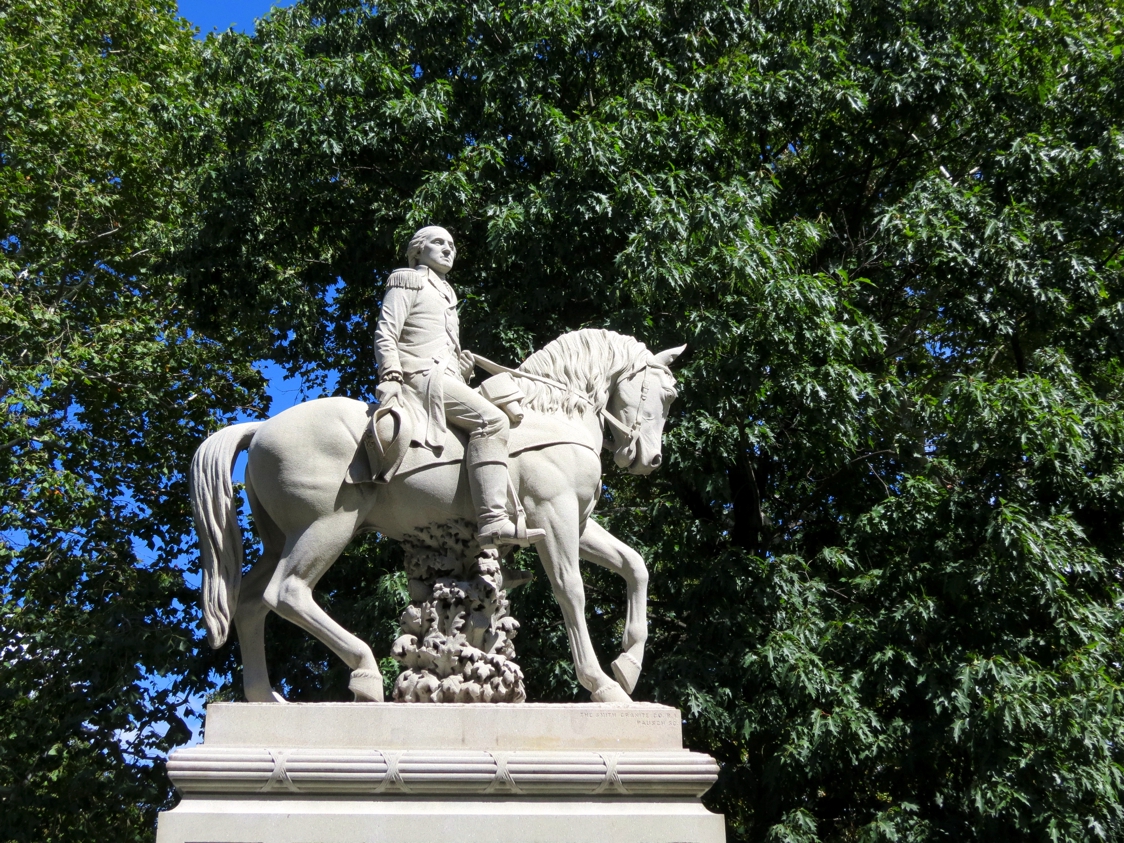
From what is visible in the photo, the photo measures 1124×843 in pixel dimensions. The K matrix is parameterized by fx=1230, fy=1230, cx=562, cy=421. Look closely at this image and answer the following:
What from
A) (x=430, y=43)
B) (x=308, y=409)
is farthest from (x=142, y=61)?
(x=308, y=409)

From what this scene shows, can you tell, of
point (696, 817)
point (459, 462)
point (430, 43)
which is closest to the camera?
point (696, 817)

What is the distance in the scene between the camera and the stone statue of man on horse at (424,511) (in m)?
6.23

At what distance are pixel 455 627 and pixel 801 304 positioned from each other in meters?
4.58

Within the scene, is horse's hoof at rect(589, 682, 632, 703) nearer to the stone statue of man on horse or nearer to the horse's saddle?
the stone statue of man on horse

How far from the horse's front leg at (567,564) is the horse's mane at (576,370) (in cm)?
60

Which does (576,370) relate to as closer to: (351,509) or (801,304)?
(351,509)

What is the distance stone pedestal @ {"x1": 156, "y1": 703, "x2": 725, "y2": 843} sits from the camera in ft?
18.4

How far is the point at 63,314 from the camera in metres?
14.5

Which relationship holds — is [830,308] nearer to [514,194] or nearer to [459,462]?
[514,194]

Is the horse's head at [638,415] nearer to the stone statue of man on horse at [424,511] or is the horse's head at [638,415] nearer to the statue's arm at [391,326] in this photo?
the stone statue of man on horse at [424,511]

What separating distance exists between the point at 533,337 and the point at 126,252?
712 cm

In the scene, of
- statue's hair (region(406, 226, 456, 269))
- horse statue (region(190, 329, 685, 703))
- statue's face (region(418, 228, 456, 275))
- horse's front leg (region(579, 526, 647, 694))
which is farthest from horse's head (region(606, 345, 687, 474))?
statue's hair (region(406, 226, 456, 269))

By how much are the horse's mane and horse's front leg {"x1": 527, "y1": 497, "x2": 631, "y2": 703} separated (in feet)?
1.98

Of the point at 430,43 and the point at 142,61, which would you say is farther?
the point at 142,61
